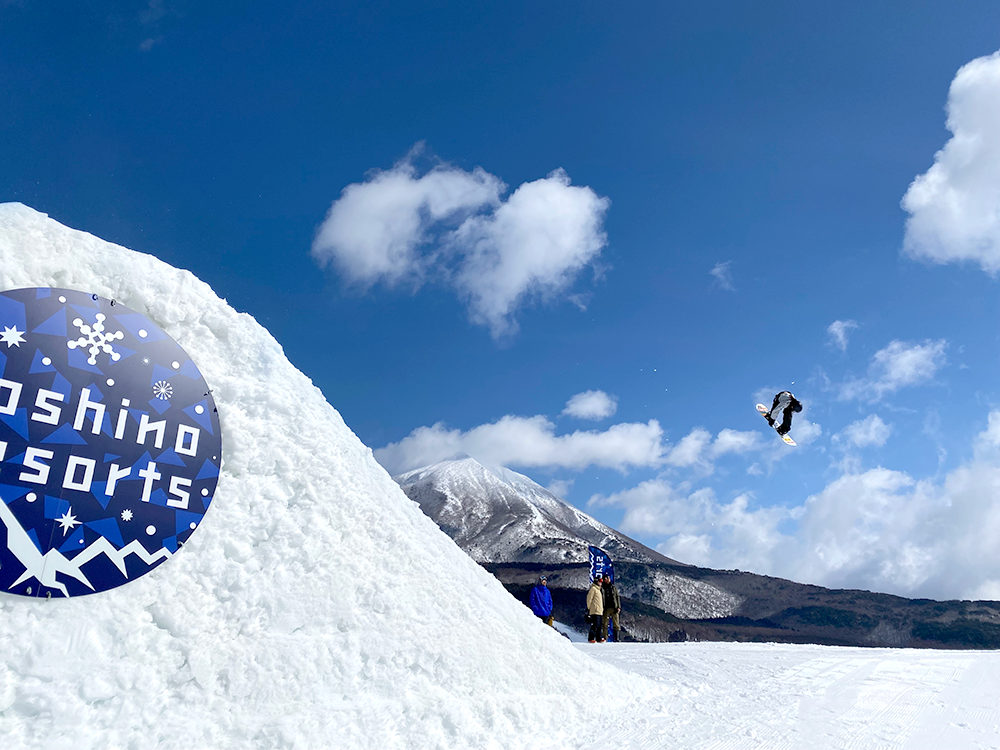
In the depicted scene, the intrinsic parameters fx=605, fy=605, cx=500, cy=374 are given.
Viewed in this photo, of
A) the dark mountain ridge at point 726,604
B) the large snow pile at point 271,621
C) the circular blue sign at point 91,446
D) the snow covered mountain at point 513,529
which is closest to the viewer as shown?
the large snow pile at point 271,621

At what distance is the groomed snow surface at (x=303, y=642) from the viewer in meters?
4.64

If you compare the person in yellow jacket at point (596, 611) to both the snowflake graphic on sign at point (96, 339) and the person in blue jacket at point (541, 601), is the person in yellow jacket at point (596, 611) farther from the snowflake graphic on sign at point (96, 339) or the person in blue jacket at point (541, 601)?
the snowflake graphic on sign at point (96, 339)

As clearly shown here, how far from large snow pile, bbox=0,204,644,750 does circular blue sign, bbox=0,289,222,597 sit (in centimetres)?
22

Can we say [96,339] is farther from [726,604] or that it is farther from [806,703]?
[726,604]

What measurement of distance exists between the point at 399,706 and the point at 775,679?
22.3 feet

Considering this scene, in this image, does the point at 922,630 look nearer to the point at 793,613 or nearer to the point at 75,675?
the point at 793,613

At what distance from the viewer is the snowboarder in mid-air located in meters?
18.8

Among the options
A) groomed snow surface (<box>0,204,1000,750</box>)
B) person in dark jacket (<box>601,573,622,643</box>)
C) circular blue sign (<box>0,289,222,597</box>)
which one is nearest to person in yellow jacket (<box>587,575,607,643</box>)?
person in dark jacket (<box>601,573,622,643</box>)

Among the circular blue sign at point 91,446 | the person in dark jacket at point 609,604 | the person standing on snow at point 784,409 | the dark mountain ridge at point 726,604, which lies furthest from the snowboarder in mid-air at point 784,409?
the dark mountain ridge at point 726,604

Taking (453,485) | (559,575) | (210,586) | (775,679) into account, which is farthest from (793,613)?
(210,586)

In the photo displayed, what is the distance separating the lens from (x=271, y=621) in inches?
218

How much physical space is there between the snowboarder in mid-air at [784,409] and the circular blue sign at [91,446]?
17.4 metres

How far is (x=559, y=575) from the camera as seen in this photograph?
112 metres

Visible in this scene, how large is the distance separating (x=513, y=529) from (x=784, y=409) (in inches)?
5863
